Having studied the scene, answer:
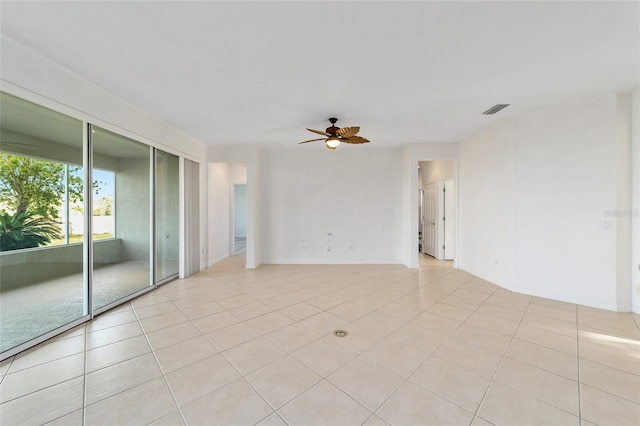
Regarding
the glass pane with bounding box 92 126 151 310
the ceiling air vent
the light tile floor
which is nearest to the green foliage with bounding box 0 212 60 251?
the glass pane with bounding box 92 126 151 310

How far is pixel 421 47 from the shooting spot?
2.19 metres

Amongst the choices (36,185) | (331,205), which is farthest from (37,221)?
(331,205)

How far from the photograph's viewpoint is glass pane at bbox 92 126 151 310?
138 inches

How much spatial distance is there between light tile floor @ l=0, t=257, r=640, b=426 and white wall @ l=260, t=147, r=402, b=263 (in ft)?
8.02

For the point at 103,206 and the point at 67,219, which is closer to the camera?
the point at 67,219

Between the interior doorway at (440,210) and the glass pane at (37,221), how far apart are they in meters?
7.05

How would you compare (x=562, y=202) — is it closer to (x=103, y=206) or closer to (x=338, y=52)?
(x=338, y=52)

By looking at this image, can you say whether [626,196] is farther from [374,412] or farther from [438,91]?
[374,412]

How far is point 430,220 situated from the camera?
7.12 meters

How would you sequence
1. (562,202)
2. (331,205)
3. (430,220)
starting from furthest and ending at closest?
(430,220) < (331,205) < (562,202)

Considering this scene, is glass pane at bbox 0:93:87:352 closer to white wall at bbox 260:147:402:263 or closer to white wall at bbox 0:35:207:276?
white wall at bbox 0:35:207:276

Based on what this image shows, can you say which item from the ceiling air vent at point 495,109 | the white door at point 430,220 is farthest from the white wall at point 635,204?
the white door at point 430,220

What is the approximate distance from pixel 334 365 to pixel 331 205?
4202 millimetres

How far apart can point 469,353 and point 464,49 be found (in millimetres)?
2822
